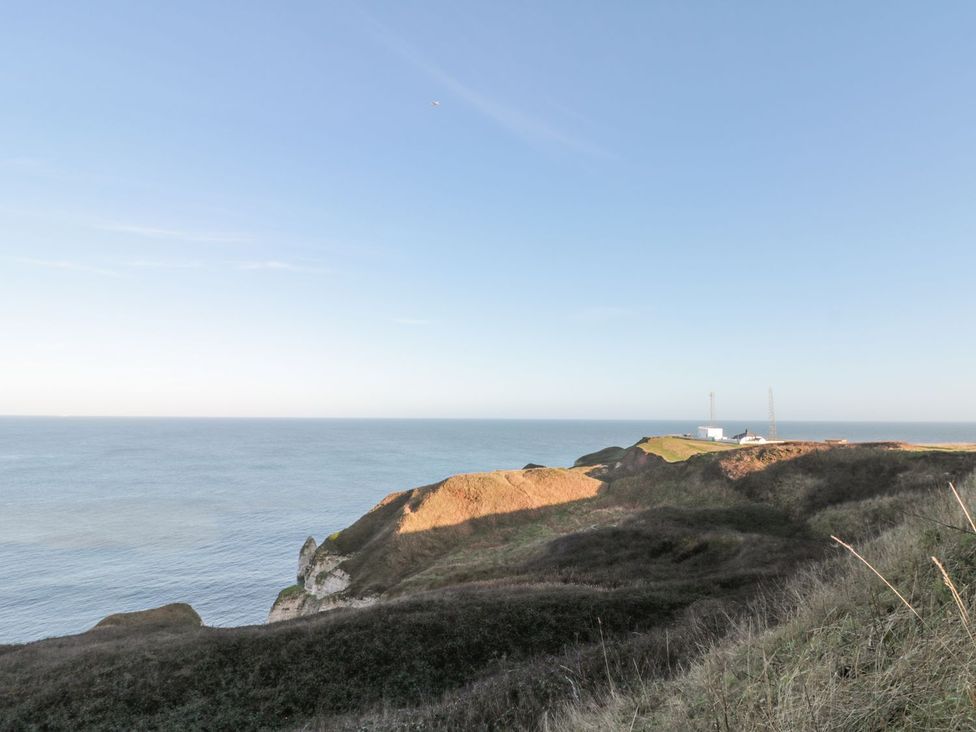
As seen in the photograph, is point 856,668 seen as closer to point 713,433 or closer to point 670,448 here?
point 670,448

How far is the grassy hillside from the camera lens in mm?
6164

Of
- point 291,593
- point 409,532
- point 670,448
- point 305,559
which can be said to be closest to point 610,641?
point 409,532

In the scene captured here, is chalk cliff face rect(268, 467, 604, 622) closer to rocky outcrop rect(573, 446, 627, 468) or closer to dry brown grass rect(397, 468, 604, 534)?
dry brown grass rect(397, 468, 604, 534)

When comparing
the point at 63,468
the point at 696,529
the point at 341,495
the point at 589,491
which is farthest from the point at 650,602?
the point at 63,468

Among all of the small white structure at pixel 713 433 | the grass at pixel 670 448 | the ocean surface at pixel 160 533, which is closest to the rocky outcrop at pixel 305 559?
the ocean surface at pixel 160 533

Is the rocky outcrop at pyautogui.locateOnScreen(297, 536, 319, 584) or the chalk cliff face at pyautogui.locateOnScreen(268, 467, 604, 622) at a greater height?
the chalk cliff face at pyautogui.locateOnScreen(268, 467, 604, 622)

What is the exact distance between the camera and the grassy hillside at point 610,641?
616cm

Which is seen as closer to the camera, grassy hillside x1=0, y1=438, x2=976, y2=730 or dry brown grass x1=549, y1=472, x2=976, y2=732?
dry brown grass x1=549, y1=472, x2=976, y2=732

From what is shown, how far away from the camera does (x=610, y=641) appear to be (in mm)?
14195

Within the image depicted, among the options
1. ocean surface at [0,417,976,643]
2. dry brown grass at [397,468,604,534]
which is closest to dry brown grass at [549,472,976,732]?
dry brown grass at [397,468,604,534]

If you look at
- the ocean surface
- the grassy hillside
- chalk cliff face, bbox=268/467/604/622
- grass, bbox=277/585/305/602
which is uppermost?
the grassy hillside

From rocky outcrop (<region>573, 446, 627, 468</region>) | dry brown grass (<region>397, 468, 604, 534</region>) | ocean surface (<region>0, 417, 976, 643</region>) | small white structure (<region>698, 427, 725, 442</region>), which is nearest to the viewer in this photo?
dry brown grass (<region>397, 468, 604, 534</region>)

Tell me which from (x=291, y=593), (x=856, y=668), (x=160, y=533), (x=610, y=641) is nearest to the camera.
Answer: (x=856, y=668)

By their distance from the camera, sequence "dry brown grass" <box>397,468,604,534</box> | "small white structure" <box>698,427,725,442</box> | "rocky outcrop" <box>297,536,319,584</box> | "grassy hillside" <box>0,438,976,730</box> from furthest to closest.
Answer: "small white structure" <box>698,427,725,442</box> < "dry brown grass" <box>397,468,604,534</box> < "rocky outcrop" <box>297,536,319,584</box> < "grassy hillside" <box>0,438,976,730</box>
